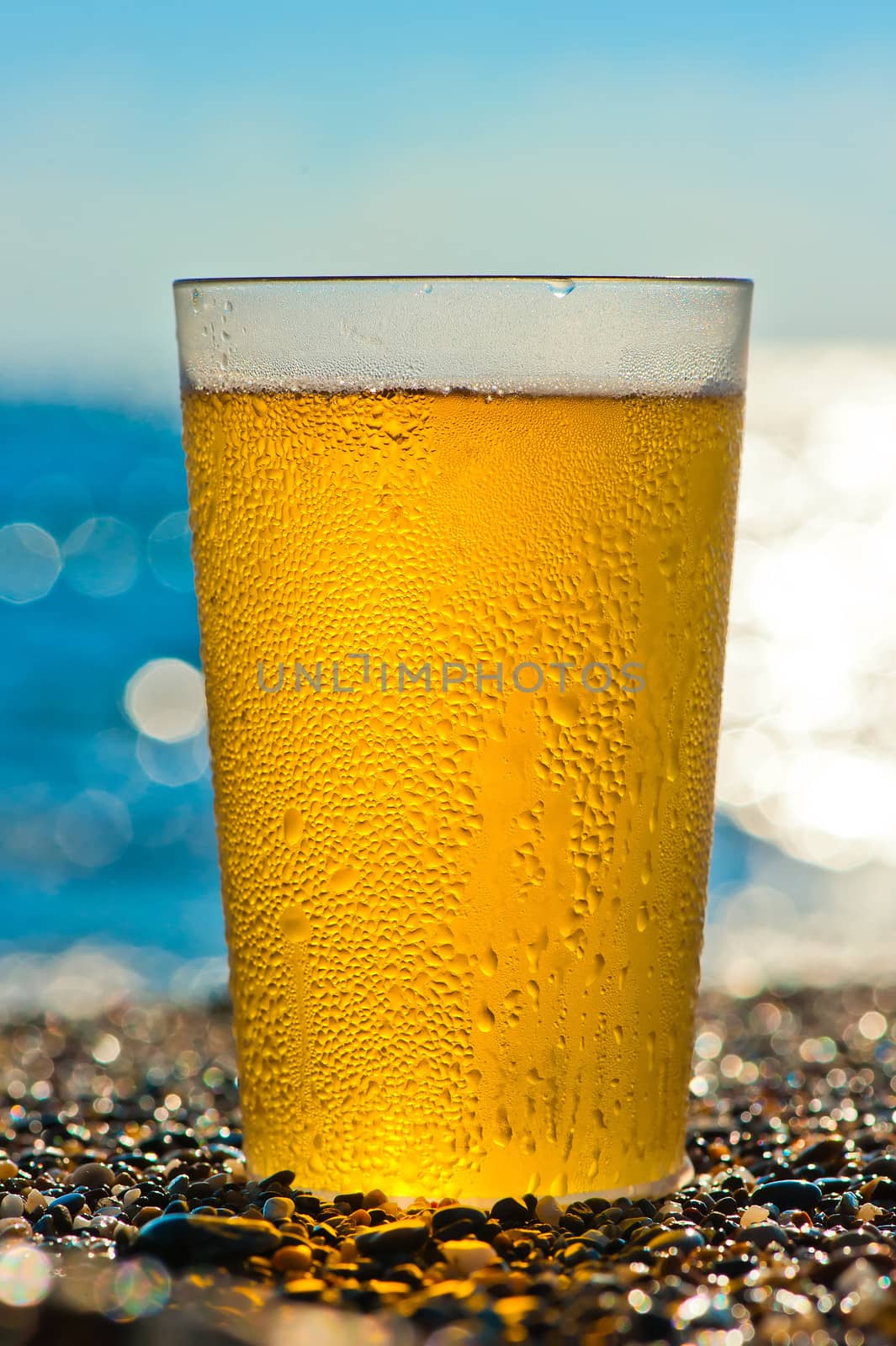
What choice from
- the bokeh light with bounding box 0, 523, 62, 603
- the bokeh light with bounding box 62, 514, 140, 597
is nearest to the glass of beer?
the bokeh light with bounding box 62, 514, 140, 597

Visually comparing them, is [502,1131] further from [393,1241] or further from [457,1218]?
[393,1241]

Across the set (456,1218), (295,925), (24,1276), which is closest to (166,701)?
(295,925)

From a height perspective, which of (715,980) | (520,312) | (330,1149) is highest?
(520,312)

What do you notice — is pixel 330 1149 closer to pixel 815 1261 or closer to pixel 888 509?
pixel 815 1261

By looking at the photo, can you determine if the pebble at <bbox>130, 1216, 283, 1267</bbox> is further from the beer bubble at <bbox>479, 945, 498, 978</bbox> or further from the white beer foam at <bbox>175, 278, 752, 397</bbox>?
the white beer foam at <bbox>175, 278, 752, 397</bbox>

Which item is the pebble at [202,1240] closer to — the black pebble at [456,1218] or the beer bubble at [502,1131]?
the black pebble at [456,1218]

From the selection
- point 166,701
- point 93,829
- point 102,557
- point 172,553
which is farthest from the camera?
point 102,557

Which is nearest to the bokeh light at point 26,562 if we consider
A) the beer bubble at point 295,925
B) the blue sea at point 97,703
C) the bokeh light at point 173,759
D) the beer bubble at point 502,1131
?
the blue sea at point 97,703

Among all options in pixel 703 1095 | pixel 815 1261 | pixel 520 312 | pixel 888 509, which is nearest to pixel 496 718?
pixel 520 312
